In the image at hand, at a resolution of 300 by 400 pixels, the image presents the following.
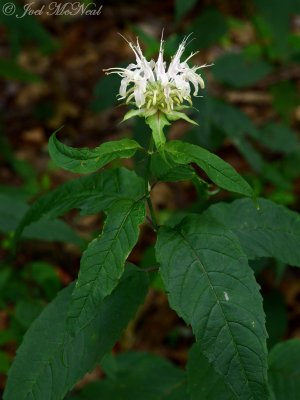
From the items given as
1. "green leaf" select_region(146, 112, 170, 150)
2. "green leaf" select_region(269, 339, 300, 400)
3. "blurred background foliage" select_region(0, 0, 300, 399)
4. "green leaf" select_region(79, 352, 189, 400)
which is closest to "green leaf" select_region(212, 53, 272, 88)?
"blurred background foliage" select_region(0, 0, 300, 399)

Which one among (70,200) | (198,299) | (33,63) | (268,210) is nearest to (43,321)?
(70,200)

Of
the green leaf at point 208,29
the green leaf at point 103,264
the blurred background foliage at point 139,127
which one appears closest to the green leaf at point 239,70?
the blurred background foliage at point 139,127

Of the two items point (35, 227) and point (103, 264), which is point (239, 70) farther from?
point (103, 264)

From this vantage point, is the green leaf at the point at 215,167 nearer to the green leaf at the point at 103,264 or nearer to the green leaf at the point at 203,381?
the green leaf at the point at 103,264

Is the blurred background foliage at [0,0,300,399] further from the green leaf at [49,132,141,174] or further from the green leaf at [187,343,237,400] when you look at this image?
the green leaf at [187,343,237,400]

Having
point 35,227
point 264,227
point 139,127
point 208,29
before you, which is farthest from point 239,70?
point 264,227

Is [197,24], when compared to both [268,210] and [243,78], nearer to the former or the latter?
[243,78]
